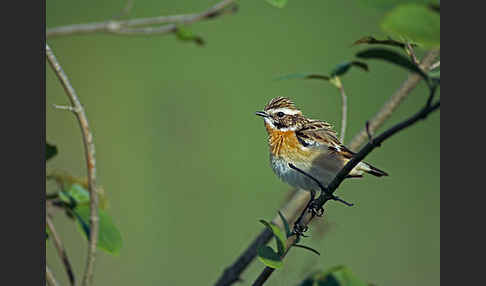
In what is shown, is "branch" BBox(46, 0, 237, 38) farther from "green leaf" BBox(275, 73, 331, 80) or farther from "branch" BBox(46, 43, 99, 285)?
"green leaf" BBox(275, 73, 331, 80)

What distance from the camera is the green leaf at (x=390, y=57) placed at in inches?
28.0

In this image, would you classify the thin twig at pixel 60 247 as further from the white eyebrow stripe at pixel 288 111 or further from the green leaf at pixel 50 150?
the white eyebrow stripe at pixel 288 111

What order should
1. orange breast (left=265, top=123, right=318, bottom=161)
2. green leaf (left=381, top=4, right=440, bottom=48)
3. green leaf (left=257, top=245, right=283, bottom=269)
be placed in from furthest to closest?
orange breast (left=265, top=123, right=318, bottom=161)
green leaf (left=257, top=245, right=283, bottom=269)
green leaf (left=381, top=4, right=440, bottom=48)

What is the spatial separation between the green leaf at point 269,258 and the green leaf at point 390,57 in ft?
1.27

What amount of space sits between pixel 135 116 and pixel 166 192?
45.7 inches

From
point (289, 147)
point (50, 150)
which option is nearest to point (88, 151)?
point (50, 150)

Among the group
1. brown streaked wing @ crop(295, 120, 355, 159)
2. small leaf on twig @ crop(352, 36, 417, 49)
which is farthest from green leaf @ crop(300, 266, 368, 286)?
brown streaked wing @ crop(295, 120, 355, 159)

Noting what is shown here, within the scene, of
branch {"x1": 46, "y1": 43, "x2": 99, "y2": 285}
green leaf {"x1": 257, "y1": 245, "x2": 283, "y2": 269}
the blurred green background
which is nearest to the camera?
green leaf {"x1": 257, "y1": 245, "x2": 283, "y2": 269}

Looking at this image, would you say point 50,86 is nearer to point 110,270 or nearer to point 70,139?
point 70,139

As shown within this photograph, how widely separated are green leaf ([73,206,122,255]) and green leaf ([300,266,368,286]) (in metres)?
0.52

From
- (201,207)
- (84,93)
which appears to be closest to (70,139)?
(84,93)

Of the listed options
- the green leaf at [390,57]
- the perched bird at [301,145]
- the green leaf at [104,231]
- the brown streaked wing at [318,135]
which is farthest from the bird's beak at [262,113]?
the green leaf at [390,57]

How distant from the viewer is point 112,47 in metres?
6.45

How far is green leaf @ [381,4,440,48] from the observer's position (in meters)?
0.64
